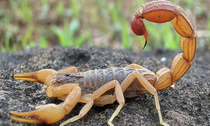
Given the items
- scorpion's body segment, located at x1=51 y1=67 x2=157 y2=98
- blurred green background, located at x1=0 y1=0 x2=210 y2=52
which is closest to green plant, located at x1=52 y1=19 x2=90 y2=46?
Result: blurred green background, located at x1=0 y1=0 x2=210 y2=52

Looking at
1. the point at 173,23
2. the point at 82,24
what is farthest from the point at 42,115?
the point at 82,24

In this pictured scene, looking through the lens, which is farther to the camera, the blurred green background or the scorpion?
the blurred green background

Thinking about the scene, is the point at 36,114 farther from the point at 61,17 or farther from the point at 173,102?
the point at 61,17

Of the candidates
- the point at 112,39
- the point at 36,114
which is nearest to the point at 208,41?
the point at 112,39

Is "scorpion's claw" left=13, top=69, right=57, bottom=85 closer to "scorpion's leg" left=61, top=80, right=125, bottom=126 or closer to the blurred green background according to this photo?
"scorpion's leg" left=61, top=80, right=125, bottom=126

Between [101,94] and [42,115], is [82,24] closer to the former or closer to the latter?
[101,94]

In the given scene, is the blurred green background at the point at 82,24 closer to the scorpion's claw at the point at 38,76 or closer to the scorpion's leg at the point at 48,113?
the scorpion's claw at the point at 38,76

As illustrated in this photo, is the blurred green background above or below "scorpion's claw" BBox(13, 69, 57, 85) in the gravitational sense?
above
